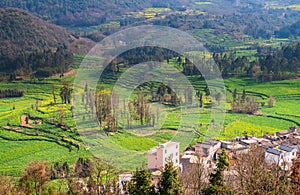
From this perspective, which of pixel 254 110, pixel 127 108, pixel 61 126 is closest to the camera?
pixel 61 126

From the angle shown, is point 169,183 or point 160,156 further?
point 160,156

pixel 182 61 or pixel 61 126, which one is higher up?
pixel 182 61

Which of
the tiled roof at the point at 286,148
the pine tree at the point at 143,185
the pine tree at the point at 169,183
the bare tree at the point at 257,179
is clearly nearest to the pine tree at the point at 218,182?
the bare tree at the point at 257,179

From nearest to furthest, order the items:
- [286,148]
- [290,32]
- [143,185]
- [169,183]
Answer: [169,183] < [143,185] < [286,148] < [290,32]

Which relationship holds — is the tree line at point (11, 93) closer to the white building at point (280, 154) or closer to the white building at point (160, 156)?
the white building at point (160, 156)

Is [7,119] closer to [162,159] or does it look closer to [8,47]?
[162,159]

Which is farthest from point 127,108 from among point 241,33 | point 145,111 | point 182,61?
point 241,33

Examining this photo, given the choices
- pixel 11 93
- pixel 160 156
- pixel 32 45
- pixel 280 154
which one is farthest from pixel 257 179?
pixel 32 45

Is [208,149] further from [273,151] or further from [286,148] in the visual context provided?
[286,148]

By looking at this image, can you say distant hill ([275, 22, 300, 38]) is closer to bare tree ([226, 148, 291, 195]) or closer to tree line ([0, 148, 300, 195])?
tree line ([0, 148, 300, 195])
